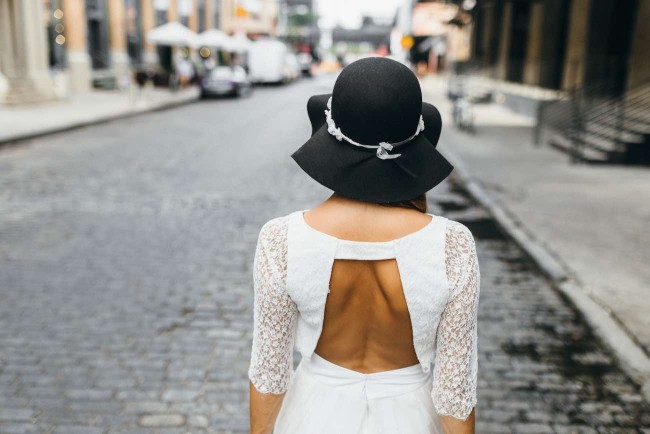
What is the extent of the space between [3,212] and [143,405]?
18.2 feet

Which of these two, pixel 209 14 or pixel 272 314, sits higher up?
pixel 209 14

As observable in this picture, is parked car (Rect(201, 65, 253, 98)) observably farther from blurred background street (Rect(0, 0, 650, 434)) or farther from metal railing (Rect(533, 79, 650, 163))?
metal railing (Rect(533, 79, 650, 163))

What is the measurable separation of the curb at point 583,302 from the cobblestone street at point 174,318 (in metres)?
0.09

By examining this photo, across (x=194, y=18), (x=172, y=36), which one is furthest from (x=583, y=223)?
(x=194, y=18)

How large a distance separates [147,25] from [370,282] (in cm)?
4035

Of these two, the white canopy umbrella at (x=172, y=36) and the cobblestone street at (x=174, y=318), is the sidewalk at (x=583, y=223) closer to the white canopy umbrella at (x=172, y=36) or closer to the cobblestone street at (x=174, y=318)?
the cobblestone street at (x=174, y=318)

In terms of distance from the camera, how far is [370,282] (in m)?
1.60

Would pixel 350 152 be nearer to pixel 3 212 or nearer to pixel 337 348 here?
pixel 337 348

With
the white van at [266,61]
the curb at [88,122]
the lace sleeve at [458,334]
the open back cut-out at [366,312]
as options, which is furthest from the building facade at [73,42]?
the lace sleeve at [458,334]

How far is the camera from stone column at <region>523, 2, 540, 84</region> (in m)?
23.2

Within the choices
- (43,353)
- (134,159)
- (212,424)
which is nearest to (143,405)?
(212,424)

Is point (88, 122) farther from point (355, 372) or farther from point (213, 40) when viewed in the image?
point (213, 40)

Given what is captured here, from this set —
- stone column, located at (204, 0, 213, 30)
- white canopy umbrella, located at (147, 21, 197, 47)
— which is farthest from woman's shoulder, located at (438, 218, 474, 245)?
stone column, located at (204, 0, 213, 30)

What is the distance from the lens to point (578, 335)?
16.1 ft
